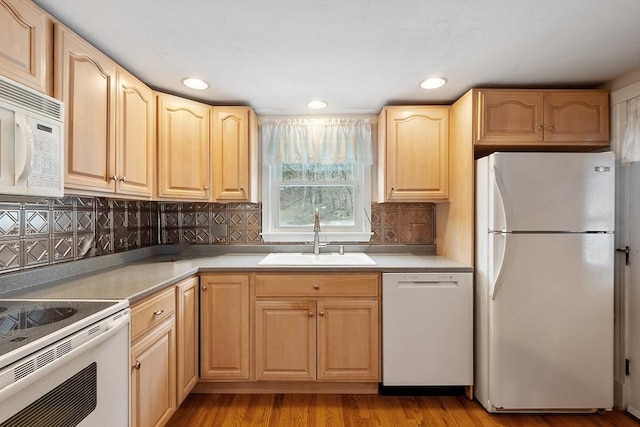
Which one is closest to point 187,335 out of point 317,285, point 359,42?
point 317,285

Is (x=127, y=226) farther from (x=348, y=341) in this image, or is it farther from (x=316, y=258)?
(x=348, y=341)

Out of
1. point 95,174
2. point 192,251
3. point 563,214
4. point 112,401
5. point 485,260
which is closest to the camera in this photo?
point 112,401

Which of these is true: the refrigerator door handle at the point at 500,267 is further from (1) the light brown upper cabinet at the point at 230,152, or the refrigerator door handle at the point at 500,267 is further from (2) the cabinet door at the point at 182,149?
(2) the cabinet door at the point at 182,149

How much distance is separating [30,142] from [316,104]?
69.3 inches

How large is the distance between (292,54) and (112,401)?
1.76 meters

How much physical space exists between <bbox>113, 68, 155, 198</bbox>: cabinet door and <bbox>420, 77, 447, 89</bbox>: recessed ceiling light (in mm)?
1781

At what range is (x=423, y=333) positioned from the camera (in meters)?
2.08

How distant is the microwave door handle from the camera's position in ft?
3.51

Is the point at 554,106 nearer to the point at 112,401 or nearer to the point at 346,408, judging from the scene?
the point at 346,408

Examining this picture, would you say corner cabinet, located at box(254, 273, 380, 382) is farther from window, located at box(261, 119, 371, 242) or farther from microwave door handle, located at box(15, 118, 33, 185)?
microwave door handle, located at box(15, 118, 33, 185)

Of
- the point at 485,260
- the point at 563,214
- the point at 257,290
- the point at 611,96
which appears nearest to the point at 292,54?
the point at 257,290

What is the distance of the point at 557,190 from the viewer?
1.85 meters

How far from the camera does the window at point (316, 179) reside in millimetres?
2660

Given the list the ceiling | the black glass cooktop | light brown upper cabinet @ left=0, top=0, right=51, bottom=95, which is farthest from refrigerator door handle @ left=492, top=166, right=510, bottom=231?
light brown upper cabinet @ left=0, top=0, right=51, bottom=95
